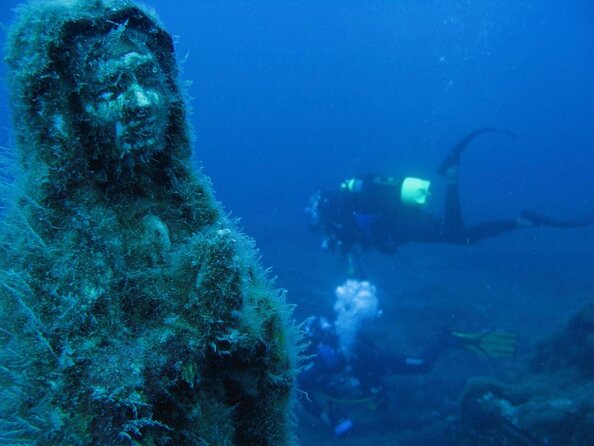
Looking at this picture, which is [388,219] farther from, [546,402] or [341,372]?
[546,402]

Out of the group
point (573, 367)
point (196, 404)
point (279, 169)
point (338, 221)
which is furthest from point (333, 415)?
point (279, 169)

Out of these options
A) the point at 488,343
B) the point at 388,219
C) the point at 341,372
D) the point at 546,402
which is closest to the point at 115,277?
the point at 341,372

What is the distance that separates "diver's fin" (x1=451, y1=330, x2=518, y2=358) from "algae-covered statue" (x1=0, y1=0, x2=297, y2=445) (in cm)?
1021

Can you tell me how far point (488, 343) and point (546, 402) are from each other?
12.9 ft

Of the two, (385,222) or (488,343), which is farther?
(488,343)

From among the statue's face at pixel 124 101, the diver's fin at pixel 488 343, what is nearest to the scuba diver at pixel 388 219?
the diver's fin at pixel 488 343

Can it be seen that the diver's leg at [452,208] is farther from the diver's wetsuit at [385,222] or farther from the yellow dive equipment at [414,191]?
the yellow dive equipment at [414,191]

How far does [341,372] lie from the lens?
26.8 feet

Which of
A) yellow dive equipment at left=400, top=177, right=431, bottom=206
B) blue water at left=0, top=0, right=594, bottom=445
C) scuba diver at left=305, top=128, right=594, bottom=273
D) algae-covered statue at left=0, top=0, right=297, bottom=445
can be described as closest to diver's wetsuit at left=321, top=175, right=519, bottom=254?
scuba diver at left=305, top=128, right=594, bottom=273

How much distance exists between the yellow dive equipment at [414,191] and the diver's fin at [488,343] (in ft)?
13.8

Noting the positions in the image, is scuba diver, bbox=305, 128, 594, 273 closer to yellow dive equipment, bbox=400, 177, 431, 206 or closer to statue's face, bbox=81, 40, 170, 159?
yellow dive equipment, bbox=400, 177, 431, 206

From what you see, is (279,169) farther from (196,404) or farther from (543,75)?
(543,75)

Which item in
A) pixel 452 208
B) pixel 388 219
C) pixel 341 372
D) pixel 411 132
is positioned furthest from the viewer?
pixel 411 132

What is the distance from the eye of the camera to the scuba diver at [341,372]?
7.92 meters
